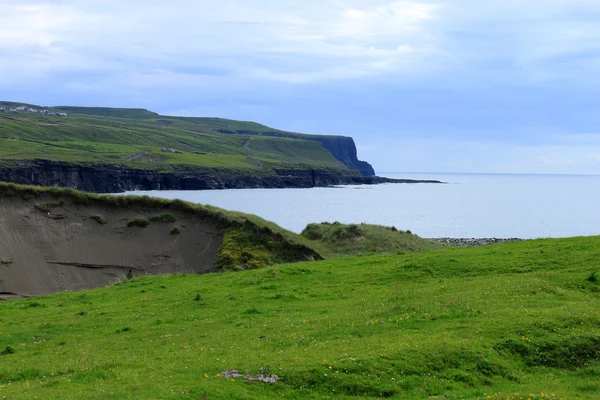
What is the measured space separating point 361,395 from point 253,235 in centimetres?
3013

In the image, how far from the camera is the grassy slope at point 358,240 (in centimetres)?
4856

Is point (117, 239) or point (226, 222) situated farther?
point (226, 222)

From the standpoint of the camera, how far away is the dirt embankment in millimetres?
40562

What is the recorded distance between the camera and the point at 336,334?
19.8 metres

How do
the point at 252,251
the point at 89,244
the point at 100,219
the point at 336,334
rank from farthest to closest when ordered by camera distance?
1. the point at 100,219
2. the point at 89,244
3. the point at 252,251
4. the point at 336,334

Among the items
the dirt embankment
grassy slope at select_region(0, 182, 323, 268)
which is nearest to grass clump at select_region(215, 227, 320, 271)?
grassy slope at select_region(0, 182, 323, 268)

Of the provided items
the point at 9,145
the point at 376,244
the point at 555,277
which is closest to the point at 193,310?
the point at 555,277

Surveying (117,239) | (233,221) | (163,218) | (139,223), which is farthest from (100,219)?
(233,221)

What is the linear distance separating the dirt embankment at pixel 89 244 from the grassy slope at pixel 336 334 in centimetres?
974

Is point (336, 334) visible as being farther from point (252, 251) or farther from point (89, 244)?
point (89, 244)

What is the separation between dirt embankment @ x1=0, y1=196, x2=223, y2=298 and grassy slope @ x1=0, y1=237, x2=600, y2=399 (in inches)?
384

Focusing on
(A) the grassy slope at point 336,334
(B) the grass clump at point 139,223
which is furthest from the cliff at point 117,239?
(A) the grassy slope at point 336,334

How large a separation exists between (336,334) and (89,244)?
29330 mm

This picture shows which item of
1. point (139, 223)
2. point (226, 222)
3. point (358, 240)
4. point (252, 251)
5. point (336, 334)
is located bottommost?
point (252, 251)
